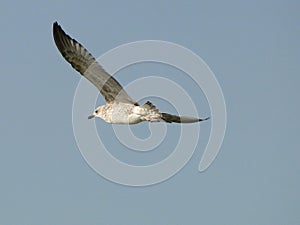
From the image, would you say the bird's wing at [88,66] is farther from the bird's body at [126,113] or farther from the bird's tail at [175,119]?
the bird's tail at [175,119]

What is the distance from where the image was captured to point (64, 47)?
17.1 m

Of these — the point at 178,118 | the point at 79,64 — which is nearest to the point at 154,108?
the point at 178,118

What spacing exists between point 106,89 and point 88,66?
0.68 m

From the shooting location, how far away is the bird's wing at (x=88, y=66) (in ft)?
53.6

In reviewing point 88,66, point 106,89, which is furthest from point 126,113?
point 88,66

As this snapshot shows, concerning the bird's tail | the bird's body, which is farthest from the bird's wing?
the bird's tail

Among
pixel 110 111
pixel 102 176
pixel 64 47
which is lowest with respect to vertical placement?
pixel 102 176

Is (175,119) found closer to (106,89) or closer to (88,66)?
(106,89)

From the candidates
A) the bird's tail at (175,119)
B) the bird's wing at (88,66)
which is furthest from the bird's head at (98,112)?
the bird's tail at (175,119)

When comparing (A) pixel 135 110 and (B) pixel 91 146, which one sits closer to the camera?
(A) pixel 135 110

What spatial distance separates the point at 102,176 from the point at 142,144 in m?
1.18

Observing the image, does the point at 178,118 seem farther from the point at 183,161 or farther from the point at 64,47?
the point at 64,47

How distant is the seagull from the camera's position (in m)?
15.0

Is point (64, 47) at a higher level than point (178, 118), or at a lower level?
higher
